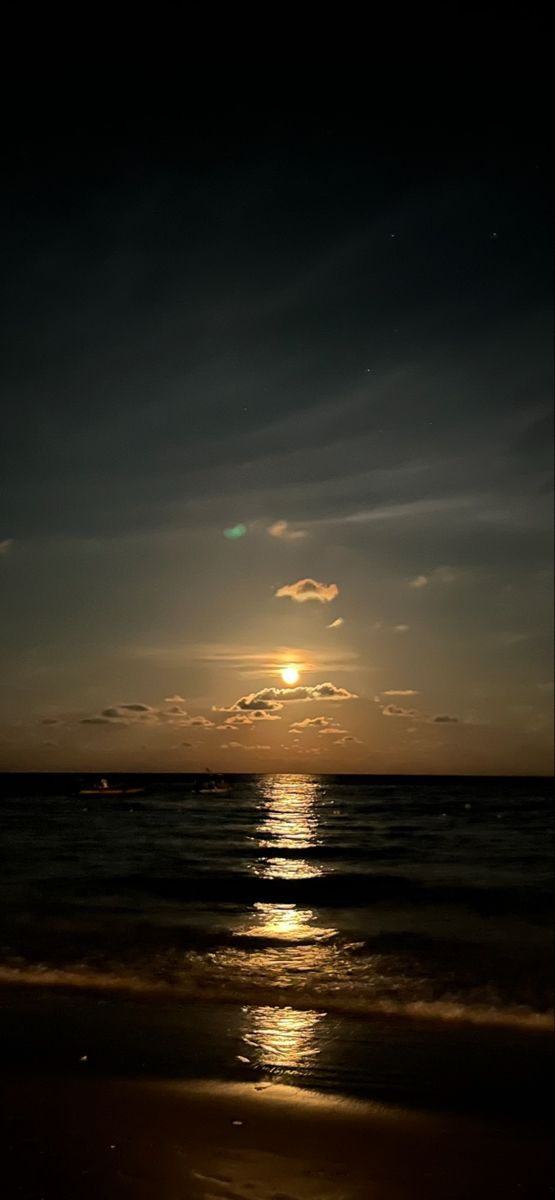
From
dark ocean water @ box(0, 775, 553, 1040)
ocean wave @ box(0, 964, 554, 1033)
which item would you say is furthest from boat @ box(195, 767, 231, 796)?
ocean wave @ box(0, 964, 554, 1033)

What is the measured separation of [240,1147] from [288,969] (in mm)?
→ 6713

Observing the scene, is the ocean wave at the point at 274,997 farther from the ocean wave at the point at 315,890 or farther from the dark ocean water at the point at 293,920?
the ocean wave at the point at 315,890

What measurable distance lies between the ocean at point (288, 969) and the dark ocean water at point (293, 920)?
61 millimetres

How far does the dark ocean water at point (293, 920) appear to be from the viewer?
1165 cm

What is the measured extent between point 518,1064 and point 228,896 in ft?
46.8

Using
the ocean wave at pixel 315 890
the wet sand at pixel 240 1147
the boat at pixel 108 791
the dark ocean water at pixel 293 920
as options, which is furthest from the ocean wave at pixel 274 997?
the boat at pixel 108 791

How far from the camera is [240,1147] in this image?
21.1 ft

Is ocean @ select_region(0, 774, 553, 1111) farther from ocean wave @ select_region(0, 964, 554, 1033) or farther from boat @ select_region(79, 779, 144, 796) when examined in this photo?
boat @ select_region(79, 779, 144, 796)

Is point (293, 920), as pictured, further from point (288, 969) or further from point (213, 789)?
point (213, 789)

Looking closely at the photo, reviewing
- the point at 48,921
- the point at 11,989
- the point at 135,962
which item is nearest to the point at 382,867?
the point at 48,921

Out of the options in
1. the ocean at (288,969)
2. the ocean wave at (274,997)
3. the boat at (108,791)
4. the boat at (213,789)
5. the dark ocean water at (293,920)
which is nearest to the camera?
the ocean at (288,969)

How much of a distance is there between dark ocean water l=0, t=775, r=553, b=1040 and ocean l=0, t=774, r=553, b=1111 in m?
0.06

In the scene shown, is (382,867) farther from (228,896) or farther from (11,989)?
(11,989)

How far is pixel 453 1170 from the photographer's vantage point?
243 inches
